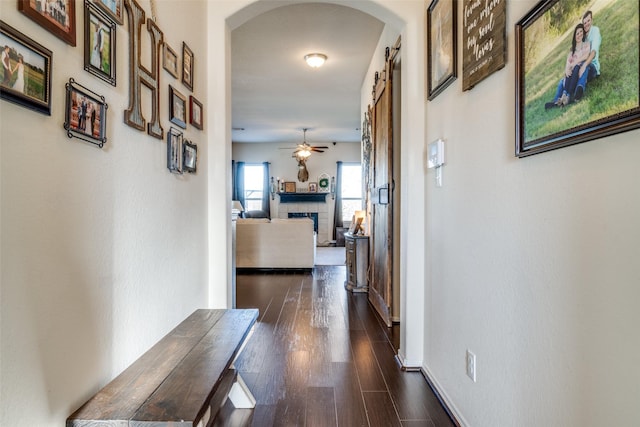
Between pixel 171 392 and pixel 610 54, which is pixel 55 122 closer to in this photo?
pixel 171 392

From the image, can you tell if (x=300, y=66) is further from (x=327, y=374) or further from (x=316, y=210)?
(x=316, y=210)

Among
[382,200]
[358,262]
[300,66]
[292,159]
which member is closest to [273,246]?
[358,262]

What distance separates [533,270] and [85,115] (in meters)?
1.47

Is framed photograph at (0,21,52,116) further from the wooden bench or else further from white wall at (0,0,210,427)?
the wooden bench

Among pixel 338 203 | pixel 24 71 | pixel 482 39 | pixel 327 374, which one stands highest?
pixel 482 39

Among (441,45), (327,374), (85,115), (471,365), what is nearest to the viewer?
(85,115)

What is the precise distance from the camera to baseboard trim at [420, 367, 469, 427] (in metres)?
1.75

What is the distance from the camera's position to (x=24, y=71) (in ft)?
2.87

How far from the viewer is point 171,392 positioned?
1110 mm

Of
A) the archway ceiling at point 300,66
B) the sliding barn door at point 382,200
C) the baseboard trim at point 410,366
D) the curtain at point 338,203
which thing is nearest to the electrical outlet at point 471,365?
the baseboard trim at point 410,366

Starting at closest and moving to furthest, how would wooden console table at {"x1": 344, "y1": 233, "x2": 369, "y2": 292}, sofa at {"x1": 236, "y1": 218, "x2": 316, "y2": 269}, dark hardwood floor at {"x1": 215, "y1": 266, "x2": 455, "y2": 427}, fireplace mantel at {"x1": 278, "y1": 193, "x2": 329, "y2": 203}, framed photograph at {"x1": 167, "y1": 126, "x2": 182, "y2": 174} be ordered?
framed photograph at {"x1": 167, "y1": 126, "x2": 182, "y2": 174} → dark hardwood floor at {"x1": 215, "y1": 266, "x2": 455, "y2": 427} → wooden console table at {"x1": 344, "y1": 233, "x2": 369, "y2": 292} → sofa at {"x1": 236, "y1": 218, "x2": 316, "y2": 269} → fireplace mantel at {"x1": 278, "y1": 193, "x2": 329, "y2": 203}

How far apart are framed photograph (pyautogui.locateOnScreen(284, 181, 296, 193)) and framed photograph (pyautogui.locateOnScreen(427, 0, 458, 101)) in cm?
848

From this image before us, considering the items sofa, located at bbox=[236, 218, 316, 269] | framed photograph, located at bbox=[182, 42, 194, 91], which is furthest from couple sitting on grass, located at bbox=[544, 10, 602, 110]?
sofa, located at bbox=[236, 218, 316, 269]

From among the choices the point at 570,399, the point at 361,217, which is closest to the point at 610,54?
the point at 570,399
